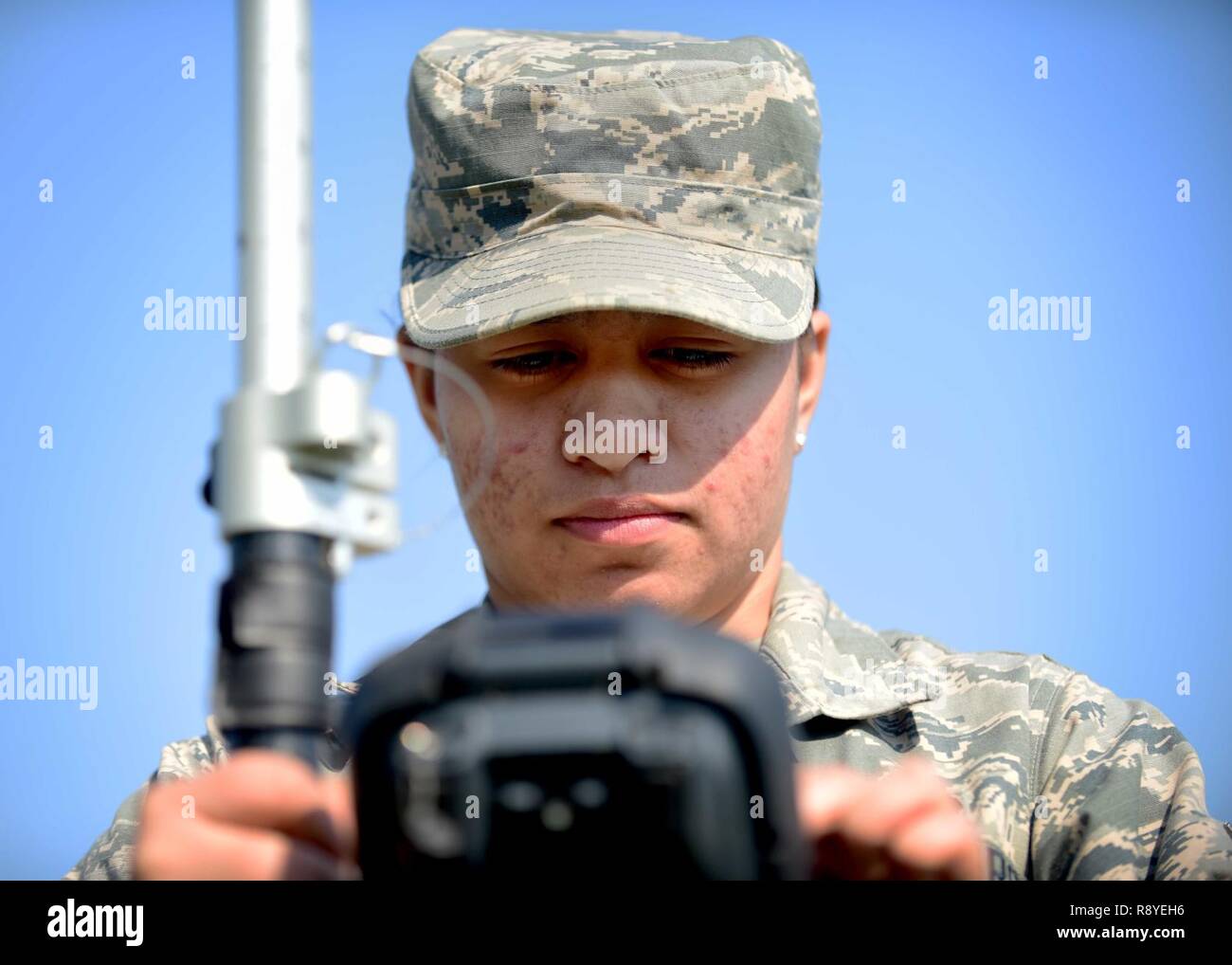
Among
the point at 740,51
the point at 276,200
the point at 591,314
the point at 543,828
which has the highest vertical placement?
the point at 740,51

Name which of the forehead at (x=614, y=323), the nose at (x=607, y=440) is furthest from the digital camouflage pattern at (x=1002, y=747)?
the forehead at (x=614, y=323)

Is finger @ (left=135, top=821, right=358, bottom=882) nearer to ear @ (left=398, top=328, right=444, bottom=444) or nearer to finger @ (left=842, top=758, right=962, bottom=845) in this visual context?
finger @ (left=842, top=758, right=962, bottom=845)

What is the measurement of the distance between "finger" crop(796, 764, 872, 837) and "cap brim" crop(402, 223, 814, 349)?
32.6 inches

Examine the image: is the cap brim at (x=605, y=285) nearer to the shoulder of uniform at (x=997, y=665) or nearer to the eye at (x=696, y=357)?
the eye at (x=696, y=357)

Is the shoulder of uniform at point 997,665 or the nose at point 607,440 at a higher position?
the nose at point 607,440

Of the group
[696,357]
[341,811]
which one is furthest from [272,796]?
[696,357]

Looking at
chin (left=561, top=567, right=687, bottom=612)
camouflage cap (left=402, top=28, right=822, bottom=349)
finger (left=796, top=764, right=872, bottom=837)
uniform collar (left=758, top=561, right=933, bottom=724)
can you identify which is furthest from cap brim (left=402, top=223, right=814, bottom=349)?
finger (left=796, top=764, right=872, bottom=837)

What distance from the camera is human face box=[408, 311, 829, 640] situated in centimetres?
185

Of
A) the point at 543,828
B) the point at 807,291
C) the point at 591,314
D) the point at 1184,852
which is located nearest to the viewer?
the point at 543,828

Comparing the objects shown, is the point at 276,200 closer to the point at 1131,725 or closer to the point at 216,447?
the point at 216,447

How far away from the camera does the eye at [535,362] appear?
6.16ft
